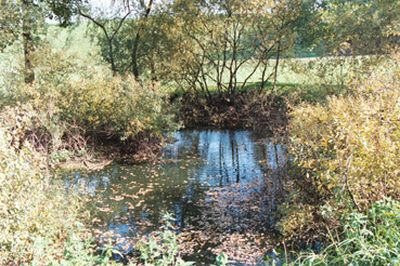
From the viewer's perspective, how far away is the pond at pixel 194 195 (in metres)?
8.18

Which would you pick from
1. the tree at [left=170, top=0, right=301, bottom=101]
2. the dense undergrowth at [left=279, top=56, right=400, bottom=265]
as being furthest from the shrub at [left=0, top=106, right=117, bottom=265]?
the tree at [left=170, top=0, right=301, bottom=101]

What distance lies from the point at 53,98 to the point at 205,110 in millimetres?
8859

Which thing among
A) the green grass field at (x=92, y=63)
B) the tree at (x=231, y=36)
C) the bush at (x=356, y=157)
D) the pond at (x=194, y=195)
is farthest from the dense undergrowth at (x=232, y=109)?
the bush at (x=356, y=157)

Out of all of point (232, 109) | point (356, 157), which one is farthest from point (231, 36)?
→ point (356, 157)

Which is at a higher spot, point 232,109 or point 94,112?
point 94,112

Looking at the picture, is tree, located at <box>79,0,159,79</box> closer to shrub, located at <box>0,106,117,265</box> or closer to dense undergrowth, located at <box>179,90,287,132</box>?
dense undergrowth, located at <box>179,90,287,132</box>

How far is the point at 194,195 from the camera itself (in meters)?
10.4

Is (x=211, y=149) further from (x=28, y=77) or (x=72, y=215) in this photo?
(x=72, y=215)

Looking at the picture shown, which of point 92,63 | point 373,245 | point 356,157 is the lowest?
point 373,245

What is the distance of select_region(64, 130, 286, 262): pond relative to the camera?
8.18 m

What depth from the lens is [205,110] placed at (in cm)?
2073

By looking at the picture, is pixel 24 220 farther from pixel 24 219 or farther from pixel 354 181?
pixel 354 181

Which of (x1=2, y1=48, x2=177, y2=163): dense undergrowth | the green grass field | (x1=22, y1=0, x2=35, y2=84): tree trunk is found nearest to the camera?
(x1=2, y1=48, x2=177, y2=163): dense undergrowth

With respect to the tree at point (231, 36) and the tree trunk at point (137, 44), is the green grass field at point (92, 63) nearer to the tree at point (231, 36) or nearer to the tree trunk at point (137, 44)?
the tree at point (231, 36)
